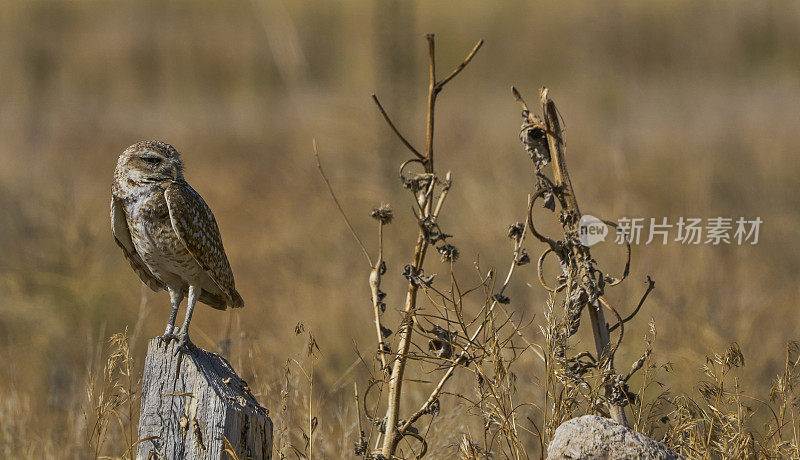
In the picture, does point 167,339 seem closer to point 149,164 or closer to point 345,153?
point 149,164

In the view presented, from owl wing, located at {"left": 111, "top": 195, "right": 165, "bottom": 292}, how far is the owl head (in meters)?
0.10

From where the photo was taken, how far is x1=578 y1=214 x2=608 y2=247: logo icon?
2045 mm

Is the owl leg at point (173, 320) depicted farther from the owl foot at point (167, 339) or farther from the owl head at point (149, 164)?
the owl head at point (149, 164)

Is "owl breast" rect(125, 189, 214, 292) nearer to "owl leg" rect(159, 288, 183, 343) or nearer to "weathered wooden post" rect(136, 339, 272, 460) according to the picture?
"owl leg" rect(159, 288, 183, 343)

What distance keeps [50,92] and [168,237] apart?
58.8ft

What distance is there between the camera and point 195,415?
1842 mm

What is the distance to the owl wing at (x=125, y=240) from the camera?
2295 millimetres

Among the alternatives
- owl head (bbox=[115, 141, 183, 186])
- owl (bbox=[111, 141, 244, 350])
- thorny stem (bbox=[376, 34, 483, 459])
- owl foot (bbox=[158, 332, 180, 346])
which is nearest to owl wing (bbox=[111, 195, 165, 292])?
owl (bbox=[111, 141, 244, 350])

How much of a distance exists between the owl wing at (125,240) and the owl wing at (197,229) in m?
0.18

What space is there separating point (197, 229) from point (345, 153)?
6.37 m

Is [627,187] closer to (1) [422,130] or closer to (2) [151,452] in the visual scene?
(1) [422,130]

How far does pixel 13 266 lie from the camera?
19.1 ft

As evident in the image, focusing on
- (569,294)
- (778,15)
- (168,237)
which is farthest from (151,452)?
(778,15)

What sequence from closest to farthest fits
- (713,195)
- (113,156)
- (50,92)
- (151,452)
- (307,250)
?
(151,452)
(307,250)
(713,195)
(113,156)
(50,92)
